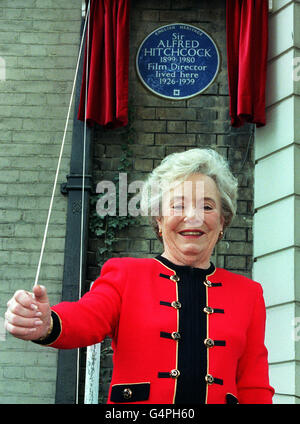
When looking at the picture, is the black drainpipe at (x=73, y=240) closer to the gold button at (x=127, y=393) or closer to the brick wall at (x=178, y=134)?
the brick wall at (x=178, y=134)

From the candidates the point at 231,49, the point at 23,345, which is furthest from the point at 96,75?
the point at 23,345

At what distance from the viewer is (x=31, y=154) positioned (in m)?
4.82

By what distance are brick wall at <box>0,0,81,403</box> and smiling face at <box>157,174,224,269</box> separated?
2.70 meters

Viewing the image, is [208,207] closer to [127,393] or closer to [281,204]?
[127,393]

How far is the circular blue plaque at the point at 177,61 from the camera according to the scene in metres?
4.88

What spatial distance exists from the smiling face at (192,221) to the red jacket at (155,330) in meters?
0.07

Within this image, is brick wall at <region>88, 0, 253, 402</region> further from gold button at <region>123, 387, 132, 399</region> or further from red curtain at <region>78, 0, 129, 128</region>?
gold button at <region>123, 387, 132, 399</region>

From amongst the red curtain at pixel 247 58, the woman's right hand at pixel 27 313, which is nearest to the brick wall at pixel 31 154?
the red curtain at pixel 247 58

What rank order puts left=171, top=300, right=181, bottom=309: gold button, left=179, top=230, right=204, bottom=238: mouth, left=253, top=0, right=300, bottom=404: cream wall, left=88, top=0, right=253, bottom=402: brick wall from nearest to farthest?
left=171, top=300, right=181, bottom=309: gold button, left=179, top=230, right=204, bottom=238: mouth, left=253, top=0, right=300, bottom=404: cream wall, left=88, top=0, right=253, bottom=402: brick wall

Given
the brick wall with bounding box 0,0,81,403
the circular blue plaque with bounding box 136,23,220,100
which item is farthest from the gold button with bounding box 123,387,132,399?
the circular blue plaque with bounding box 136,23,220,100

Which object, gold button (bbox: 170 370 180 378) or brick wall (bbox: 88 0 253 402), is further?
brick wall (bbox: 88 0 253 402)

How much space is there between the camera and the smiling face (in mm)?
2045

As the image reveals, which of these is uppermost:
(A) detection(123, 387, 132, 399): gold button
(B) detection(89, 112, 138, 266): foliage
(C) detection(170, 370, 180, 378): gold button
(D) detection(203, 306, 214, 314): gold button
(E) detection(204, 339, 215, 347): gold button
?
(B) detection(89, 112, 138, 266): foliage

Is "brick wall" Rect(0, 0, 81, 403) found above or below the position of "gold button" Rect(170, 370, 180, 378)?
above
